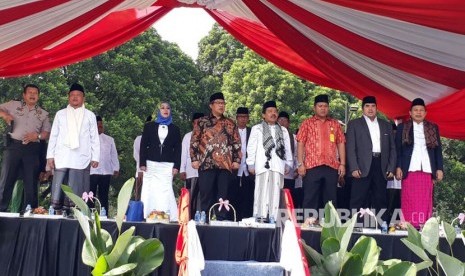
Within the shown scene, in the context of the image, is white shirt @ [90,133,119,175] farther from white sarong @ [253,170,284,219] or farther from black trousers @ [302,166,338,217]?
black trousers @ [302,166,338,217]

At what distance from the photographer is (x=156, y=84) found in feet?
48.4

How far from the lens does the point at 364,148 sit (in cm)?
634

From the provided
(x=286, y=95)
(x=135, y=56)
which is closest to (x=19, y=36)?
(x=135, y=56)

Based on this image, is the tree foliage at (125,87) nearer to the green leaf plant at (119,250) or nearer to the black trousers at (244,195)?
the black trousers at (244,195)

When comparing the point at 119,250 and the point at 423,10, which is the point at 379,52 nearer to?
the point at 423,10

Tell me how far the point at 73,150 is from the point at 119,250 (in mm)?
2137

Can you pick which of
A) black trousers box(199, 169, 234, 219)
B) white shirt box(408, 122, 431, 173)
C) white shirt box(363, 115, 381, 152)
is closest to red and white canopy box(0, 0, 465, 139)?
white shirt box(363, 115, 381, 152)

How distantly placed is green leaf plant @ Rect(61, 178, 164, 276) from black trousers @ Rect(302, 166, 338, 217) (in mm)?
2293

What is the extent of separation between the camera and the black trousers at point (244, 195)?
7528 millimetres

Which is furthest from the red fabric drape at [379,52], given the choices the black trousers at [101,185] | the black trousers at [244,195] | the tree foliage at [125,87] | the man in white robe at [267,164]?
the tree foliage at [125,87]

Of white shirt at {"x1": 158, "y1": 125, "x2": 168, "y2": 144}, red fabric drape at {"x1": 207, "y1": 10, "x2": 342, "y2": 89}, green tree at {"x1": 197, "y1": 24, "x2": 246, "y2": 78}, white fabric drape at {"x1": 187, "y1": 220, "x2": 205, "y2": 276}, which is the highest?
green tree at {"x1": 197, "y1": 24, "x2": 246, "y2": 78}

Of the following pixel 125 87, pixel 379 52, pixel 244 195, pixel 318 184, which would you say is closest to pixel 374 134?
pixel 318 184

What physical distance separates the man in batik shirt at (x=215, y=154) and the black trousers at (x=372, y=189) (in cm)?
Answer: 107

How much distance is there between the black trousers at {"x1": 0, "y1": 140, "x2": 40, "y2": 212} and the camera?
6.31 meters
